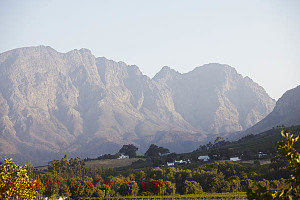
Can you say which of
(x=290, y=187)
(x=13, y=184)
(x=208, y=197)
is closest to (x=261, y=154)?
(x=208, y=197)

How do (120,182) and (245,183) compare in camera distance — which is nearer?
(245,183)

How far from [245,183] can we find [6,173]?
101 m

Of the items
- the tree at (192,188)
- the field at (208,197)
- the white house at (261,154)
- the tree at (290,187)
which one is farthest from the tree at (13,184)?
the white house at (261,154)

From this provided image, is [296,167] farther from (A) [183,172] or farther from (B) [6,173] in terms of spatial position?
(A) [183,172]

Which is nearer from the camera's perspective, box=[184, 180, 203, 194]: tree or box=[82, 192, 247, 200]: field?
box=[82, 192, 247, 200]: field

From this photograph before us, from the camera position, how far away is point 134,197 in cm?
11012

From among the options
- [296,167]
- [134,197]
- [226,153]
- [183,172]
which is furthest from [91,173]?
[296,167]

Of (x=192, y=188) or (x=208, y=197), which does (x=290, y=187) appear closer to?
(x=208, y=197)

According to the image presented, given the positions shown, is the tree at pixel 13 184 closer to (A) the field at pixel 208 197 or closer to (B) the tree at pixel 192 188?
(A) the field at pixel 208 197

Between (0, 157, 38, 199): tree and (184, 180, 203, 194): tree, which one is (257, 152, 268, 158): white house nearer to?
(184, 180, 203, 194): tree

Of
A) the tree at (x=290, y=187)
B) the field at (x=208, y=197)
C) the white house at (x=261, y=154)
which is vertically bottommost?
the field at (x=208, y=197)

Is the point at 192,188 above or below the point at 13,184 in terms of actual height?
below

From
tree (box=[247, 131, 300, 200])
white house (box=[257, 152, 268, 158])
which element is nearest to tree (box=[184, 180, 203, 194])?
white house (box=[257, 152, 268, 158])

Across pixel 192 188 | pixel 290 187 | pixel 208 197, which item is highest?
pixel 290 187
